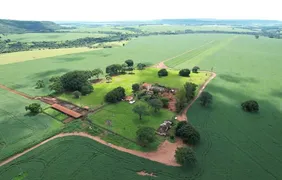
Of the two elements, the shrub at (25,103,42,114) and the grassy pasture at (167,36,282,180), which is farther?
the shrub at (25,103,42,114)

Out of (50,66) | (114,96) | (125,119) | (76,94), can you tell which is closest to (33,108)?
(76,94)

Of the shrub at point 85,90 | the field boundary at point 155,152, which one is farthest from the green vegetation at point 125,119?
the shrub at point 85,90

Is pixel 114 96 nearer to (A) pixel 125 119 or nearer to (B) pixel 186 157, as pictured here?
(A) pixel 125 119

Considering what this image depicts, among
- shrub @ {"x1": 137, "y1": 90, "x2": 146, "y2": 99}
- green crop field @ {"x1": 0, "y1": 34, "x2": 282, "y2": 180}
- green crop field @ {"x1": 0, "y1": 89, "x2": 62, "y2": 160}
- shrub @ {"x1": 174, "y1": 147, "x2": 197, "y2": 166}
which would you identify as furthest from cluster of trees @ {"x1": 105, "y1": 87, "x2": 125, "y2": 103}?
shrub @ {"x1": 174, "y1": 147, "x2": 197, "y2": 166}

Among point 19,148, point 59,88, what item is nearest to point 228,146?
point 19,148

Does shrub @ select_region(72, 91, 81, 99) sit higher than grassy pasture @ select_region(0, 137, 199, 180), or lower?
higher

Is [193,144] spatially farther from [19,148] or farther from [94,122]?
[19,148]

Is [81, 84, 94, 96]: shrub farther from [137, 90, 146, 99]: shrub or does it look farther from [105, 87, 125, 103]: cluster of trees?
[137, 90, 146, 99]: shrub

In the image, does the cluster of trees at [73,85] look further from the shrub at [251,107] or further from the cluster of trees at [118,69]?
the shrub at [251,107]
